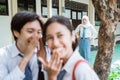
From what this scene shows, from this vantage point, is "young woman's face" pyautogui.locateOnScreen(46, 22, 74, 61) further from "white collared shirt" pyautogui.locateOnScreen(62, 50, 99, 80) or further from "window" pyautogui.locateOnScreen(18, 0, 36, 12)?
"window" pyautogui.locateOnScreen(18, 0, 36, 12)

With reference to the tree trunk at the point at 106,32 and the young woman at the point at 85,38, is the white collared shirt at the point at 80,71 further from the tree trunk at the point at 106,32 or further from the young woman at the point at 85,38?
the young woman at the point at 85,38

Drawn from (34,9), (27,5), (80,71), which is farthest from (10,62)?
(34,9)

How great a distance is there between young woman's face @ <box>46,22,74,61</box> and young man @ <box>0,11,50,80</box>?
0.79 feet

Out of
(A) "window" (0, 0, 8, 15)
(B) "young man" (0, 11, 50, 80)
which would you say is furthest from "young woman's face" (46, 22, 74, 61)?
(A) "window" (0, 0, 8, 15)

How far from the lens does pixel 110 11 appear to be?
4.33 m

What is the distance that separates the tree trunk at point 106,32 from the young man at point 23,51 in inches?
100

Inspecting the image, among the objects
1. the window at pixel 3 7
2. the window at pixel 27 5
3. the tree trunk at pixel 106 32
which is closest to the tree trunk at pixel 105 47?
the tree trunk at pixel 106 32

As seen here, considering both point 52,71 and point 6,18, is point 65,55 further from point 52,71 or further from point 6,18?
point 6,18

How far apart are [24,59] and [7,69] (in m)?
0.17

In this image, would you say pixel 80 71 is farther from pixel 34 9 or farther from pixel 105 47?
pixel 34 9

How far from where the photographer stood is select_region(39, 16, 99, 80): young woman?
4.50 feet

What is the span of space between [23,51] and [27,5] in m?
10.5

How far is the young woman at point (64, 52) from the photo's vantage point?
1.37m

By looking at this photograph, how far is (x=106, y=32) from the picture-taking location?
14.3 ft
